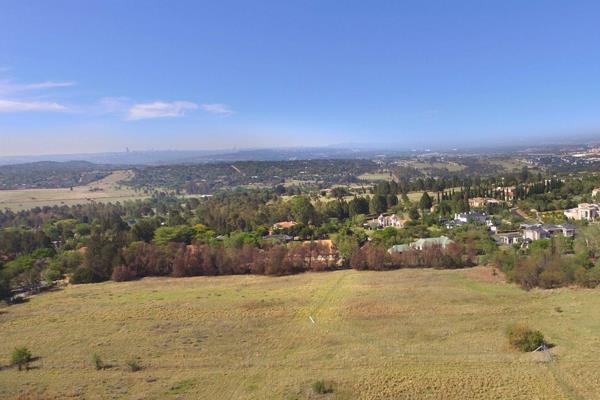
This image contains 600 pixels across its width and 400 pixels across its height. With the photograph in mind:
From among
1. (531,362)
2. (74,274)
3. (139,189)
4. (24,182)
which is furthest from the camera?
(24,182)

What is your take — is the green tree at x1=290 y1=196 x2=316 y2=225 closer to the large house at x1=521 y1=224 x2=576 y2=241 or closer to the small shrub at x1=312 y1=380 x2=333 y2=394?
the large house at x1=521 y1=224 x2=576 y2=241

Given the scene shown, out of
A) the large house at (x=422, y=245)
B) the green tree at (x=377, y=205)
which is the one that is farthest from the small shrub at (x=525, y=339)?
the green tree at (x=377, y=205)

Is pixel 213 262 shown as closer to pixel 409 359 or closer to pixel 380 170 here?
pixel 409 359

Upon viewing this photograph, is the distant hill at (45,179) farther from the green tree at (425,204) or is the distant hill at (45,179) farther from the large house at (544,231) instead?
the large house at (544,231)

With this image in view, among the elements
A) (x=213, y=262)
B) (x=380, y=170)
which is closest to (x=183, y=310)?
(x=213, y=262)

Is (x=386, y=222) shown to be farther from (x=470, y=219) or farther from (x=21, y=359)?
(x=21, y=359)
